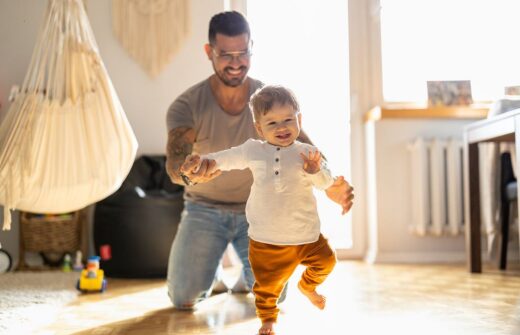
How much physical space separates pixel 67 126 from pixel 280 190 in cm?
122

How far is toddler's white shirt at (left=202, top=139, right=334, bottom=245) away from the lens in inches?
52.1

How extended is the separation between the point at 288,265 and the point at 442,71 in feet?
7.54

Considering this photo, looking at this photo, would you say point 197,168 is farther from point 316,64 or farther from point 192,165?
point 316,64

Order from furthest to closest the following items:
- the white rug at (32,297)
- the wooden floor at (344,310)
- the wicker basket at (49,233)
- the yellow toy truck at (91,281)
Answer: the wicker basket at (49,233) → the yellow toy truck at (91,281) → the white rug at (32,297) → the wooden floor at (344,310)

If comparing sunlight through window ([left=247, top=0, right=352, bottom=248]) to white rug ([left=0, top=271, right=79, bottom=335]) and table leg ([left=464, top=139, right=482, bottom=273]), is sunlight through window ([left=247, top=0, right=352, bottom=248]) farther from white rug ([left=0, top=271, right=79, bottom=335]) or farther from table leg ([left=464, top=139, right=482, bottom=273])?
white rug ([left=0, top=271, right=79, bottom=335])

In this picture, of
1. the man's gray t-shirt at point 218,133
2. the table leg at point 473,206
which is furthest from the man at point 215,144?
the table leg at point 473,206

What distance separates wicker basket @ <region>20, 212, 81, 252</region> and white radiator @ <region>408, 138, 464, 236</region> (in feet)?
5.46

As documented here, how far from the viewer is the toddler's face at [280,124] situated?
129 cm

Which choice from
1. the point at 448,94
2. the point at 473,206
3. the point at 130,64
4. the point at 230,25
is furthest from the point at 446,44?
the point at 230,25

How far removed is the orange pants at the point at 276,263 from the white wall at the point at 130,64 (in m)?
1.83

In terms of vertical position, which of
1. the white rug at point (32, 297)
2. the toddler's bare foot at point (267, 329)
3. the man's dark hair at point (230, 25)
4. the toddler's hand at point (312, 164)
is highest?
the man's dark hair at point (230, 25)

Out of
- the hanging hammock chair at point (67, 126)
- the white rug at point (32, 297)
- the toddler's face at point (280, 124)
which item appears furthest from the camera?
the hanging hammock chair at point (67, 126)

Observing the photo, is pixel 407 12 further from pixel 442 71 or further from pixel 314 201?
pixel 314 201

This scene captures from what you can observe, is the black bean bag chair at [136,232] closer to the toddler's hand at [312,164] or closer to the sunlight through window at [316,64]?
the sunlight through window at [316,64]
